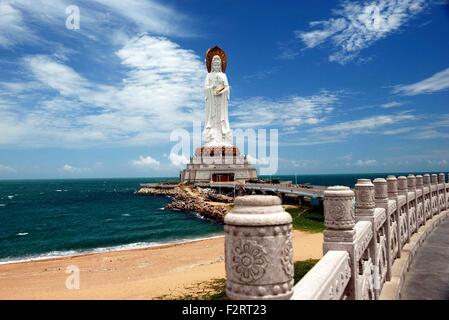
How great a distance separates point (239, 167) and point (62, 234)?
87.9 feet

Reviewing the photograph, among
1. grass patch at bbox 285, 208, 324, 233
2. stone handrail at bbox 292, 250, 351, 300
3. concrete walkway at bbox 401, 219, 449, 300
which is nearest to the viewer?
stone handrail at bbox 292, 250, 351, 300

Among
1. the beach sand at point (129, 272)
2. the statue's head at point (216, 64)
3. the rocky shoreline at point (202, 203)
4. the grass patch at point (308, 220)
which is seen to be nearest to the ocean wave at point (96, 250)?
the beach sand at point (129, 272)

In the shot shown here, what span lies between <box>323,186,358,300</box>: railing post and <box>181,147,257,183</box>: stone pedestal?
1844 inches

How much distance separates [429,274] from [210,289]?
6.95 m

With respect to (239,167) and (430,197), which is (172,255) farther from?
(239,167)

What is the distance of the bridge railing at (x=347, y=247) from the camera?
7.37 ft

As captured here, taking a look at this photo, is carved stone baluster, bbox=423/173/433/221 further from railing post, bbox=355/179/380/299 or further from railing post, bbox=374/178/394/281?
railing post, bbox=355/179/380/299

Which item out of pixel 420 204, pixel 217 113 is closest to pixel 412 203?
pixel 420 204

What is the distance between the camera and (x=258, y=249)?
2.21 meters

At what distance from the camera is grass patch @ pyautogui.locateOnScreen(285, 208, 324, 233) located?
25.8m

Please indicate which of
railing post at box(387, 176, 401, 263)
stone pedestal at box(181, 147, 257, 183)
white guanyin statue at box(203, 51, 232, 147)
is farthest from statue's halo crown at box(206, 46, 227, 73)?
railing post at box(387, 176, 401, 263)

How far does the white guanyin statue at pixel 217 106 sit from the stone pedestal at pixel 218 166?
1.16 m

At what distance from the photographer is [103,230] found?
31672mm

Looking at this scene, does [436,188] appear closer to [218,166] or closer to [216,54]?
[218,166]
